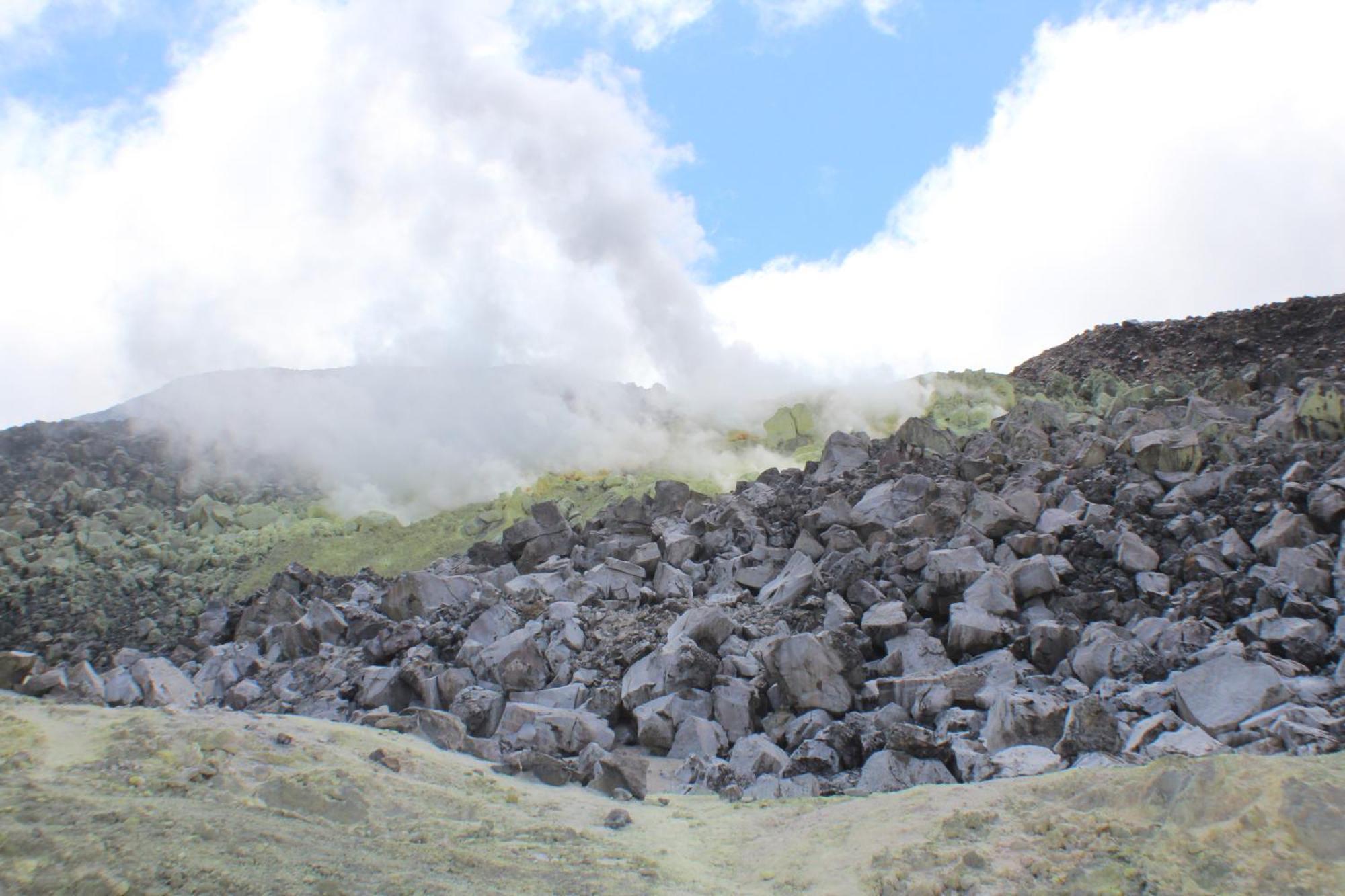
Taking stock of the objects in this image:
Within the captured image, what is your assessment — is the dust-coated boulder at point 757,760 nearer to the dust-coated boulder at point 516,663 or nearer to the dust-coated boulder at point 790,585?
the dust-coated boulder at point 516,663

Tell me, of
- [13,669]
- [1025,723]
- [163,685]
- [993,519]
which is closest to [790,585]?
[993,519]

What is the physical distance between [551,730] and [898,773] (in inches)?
79.3

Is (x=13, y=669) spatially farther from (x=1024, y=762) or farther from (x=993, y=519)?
(x=993, y=519)

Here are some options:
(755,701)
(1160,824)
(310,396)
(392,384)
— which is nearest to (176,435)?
(310,396)

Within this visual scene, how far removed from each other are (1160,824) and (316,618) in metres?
7.01

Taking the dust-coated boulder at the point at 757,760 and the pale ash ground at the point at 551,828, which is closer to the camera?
the pale ash ground at the point at 551,828

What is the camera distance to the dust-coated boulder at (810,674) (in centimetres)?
573

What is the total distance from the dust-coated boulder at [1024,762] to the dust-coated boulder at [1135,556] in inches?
109

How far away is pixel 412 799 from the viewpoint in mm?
3900

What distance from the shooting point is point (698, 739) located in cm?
558

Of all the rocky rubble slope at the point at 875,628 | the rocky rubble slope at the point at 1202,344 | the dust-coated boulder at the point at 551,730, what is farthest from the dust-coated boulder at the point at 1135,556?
the rocky rubble slope at the point at 1202,344

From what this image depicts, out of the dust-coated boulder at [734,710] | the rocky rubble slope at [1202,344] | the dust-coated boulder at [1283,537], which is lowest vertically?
the dust-coated boulder at [734,710]

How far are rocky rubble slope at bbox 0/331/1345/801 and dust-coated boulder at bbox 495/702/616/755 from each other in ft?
0.04

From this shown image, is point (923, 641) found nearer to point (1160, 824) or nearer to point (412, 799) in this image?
point (1160, 824)
